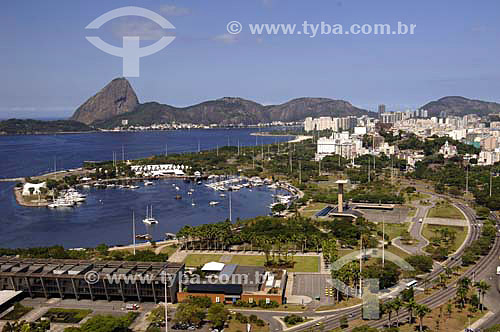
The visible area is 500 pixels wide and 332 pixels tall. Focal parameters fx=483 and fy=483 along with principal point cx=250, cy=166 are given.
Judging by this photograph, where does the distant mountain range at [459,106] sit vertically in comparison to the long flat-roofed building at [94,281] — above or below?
above

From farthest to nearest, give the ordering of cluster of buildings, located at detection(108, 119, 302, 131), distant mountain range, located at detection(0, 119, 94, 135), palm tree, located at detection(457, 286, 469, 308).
Answer: cluster of buildings, located at detection(108, 119, 302, 131) → distant mountain range, located at detection(0, 119, 94, 135) → palm tree, located at detection(457, 286, 469, 308)

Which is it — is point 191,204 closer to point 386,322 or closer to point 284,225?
point 284,225

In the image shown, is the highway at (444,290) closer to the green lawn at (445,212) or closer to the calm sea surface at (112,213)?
the green lawn at (445,212)

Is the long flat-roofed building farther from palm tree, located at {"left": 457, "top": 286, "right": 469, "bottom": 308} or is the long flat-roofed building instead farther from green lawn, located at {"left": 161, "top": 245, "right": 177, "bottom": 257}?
palm tree, located at {"left": 457, "top": 286, "right": 469, "bottom": 308}

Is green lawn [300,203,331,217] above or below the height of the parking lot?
above

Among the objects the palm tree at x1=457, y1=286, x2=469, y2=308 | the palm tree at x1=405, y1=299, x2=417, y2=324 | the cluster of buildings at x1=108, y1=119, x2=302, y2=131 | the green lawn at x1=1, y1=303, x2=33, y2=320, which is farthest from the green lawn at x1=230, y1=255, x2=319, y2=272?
the cluster of buildings at x1=108, y1=119, x2=302, y2=131

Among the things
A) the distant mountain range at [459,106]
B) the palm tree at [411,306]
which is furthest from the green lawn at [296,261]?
the distant mountain range at [459,106]

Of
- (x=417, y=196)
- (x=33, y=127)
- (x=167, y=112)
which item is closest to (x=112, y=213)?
(x=417, y=196)
